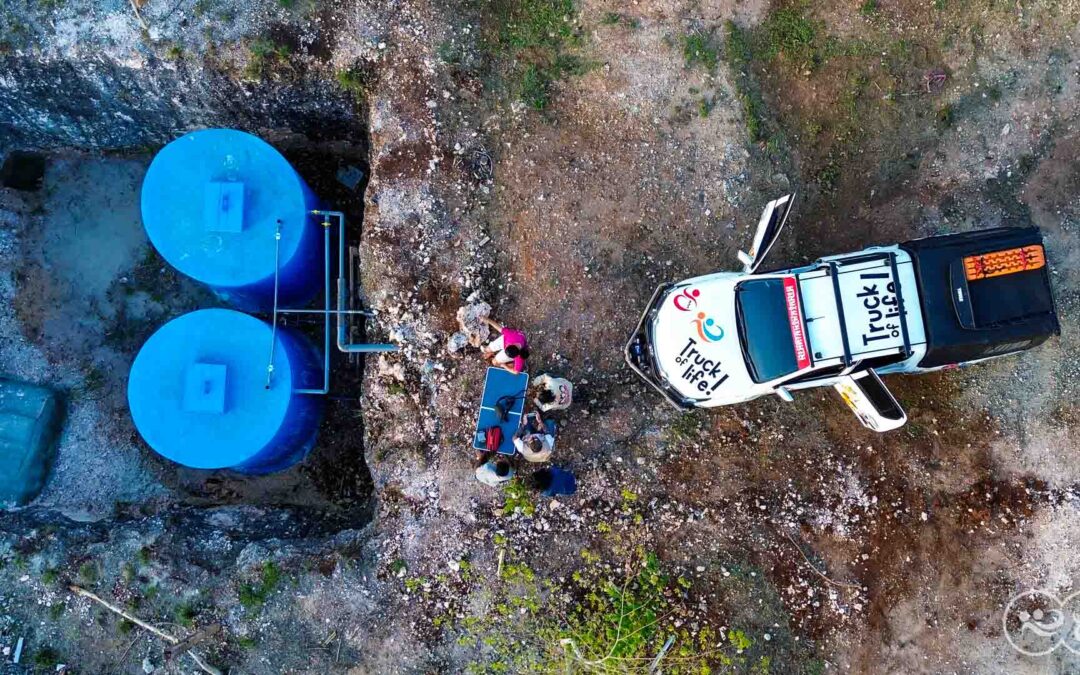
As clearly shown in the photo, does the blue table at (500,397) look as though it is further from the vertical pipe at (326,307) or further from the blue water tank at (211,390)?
the blue water tank at (211,390)

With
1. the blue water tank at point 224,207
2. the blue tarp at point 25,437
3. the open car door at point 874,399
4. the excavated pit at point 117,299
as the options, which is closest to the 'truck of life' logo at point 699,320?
the open car door at point 874,399

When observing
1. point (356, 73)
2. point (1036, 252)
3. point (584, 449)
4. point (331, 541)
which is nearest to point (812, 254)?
point (1036, 252)

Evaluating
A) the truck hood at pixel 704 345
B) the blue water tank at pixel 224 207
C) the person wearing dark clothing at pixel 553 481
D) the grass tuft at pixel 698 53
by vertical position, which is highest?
the grass tuft at pixel 698 53

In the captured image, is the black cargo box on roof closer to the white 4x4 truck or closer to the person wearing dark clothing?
the white 4x4 truck

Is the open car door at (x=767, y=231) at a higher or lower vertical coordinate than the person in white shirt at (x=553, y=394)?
higher

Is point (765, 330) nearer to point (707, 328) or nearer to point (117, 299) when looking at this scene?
point (707, 328)

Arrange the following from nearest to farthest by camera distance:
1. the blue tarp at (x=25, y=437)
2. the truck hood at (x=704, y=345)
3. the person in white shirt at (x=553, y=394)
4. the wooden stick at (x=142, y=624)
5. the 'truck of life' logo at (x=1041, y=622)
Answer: the truck hood at (x=704, y=345), the person in white shirt at (x=553, y=394), the wooden stick at (x=142, y=624), the 'truck of life' logo at (x=1041, y=622), the blue tarp at (x=25, y=437)

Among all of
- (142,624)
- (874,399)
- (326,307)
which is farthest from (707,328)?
(142,624)
